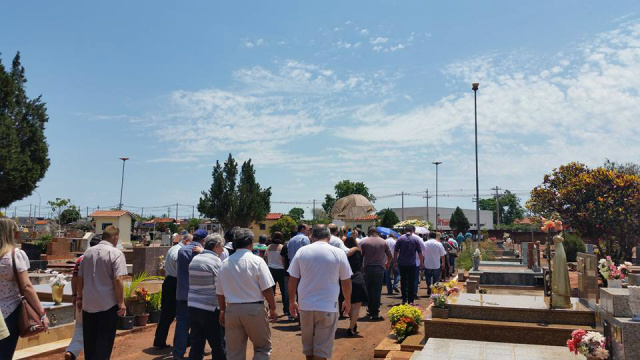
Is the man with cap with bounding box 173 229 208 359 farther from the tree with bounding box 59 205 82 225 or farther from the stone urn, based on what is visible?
the tree with bounding box 59 205 82 225

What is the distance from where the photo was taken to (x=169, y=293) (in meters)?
6.86

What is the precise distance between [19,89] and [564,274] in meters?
31.7

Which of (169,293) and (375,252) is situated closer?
(169,293)

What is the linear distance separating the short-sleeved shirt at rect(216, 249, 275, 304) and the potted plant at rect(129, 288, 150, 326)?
4.25m

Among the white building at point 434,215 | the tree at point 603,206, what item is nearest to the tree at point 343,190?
the white building at point 434,215

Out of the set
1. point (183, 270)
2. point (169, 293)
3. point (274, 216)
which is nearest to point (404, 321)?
point (183, 270)

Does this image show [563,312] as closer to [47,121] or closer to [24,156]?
[24,156]

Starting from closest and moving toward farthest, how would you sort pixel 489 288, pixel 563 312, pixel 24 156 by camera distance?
1. pixel 563 312
2. pixel 489 288
3. pixel 24 156

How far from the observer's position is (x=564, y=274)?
6711 mm

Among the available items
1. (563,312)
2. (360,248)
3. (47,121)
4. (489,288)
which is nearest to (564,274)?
(563,312)

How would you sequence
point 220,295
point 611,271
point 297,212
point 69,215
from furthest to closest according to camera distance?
point 297,212 → point 69,215 → point 611,271 → point 220,295

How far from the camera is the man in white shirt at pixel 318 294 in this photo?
475 cm

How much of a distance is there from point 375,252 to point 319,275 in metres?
4.23

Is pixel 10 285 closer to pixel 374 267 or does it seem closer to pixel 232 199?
pixel 374 267
